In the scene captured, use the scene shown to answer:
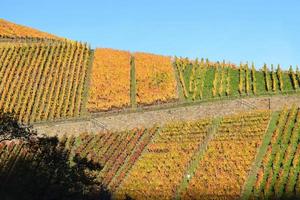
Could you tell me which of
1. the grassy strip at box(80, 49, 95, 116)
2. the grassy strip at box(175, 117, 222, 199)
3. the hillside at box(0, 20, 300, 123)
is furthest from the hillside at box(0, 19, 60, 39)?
the grassy strip at box(175, 117, 222, 199)

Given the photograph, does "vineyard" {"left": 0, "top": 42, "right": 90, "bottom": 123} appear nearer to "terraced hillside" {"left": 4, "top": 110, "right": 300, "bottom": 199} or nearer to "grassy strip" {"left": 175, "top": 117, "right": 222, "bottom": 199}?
"terraced hillside" {"left": 4, "top": 110, "right": 300, "bottom": 199}

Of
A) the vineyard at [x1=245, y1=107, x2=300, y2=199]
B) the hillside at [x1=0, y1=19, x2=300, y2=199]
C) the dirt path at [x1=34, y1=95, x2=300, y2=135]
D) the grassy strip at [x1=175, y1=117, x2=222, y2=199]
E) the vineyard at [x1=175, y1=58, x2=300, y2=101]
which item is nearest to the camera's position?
the vineyard at [x1=245, y1=107, x2=300, y2=199]

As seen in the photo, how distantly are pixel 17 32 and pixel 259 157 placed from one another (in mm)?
58616

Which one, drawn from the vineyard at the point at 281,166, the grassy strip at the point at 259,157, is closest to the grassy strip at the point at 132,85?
the grassy strip at the point at 259,157

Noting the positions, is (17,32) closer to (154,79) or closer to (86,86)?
(86,86)

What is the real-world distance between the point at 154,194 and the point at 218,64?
32.3 m

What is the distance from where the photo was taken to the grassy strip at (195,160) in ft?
149

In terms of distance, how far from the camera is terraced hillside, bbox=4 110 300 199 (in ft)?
143

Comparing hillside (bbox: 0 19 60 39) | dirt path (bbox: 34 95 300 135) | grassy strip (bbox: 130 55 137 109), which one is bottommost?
dirt path (bbox: 34 95 300 135)

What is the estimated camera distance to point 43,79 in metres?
72.2

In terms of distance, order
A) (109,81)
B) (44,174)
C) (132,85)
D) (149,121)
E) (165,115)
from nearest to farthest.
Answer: (44,174)
(149,121)
(165,115)
(132,85)
(109,81)

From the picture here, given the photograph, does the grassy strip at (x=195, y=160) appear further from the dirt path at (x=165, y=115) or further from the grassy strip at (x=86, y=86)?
the grassy strip at (x=86, y=86)

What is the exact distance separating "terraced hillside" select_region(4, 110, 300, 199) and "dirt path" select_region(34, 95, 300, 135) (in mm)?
1931

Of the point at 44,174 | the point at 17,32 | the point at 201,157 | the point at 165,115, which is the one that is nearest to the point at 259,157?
the point at 201,157
